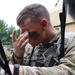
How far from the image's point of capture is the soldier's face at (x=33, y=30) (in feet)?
4.00

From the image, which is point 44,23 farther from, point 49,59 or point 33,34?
point 49,59

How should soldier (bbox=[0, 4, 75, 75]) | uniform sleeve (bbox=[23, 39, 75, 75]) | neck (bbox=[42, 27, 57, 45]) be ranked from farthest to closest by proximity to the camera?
1. neck (bbox=[42, 27, 57, 45])
2. soldier (bbox=[0, 4, 75, 75])
3. uniform sleeve (bbox=[23, 39, 75, 75])

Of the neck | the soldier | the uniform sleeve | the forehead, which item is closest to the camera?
the uniform sleeve

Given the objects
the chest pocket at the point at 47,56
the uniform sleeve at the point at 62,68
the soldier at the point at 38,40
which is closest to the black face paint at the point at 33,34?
the soldier at the point at 38,40

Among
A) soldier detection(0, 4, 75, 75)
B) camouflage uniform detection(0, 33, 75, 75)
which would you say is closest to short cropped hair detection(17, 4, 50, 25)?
soldier detection(0, 4, 75, 75)

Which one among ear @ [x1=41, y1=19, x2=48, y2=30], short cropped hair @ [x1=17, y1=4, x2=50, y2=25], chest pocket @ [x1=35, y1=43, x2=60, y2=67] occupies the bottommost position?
chest pocket @ [x1=35, y1=43, x2=60, y2=67]

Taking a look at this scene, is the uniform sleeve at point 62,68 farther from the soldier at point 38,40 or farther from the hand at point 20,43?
the hand at point 20,43

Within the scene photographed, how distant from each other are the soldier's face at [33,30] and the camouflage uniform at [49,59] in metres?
0.09

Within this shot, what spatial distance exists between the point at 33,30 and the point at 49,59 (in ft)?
0.60

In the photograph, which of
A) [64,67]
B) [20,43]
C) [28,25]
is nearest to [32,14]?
[28,25]

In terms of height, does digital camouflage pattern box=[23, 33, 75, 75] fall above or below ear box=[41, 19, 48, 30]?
below

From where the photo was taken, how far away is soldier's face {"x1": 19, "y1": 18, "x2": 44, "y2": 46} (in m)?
1.22

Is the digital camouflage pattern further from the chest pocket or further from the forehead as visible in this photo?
the forehead

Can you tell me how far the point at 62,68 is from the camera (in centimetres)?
87
